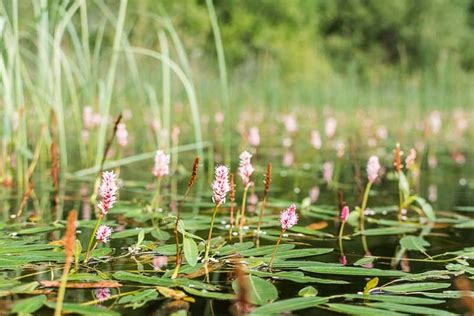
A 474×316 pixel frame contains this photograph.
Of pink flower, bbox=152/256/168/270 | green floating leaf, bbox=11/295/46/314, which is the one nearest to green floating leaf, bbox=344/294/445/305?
pink flower, bbox=152/256/168/270

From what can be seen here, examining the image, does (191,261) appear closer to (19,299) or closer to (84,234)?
(19,299)

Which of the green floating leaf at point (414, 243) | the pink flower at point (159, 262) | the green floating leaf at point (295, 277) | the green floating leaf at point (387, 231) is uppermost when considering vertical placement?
the green floating leaf at point (387, 231)

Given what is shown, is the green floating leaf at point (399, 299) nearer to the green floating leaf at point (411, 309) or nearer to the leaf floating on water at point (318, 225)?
the green floating leaf at point (411, 309)

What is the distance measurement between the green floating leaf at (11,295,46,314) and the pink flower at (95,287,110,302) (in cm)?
10

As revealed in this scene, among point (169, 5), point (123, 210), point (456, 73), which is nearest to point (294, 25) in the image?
point (169, 5)

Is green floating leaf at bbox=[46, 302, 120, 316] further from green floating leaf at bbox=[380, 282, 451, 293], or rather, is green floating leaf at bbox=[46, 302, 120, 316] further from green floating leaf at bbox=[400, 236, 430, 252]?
green floating leaf at bbox=[400, 236, 430, 252]

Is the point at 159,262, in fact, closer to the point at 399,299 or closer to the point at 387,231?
the point at 399,299

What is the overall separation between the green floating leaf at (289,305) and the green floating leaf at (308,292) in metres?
0.03

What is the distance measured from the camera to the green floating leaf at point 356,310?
118 centimetres

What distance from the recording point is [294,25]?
3028 centimetres

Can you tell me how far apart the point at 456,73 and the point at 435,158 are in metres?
7.96

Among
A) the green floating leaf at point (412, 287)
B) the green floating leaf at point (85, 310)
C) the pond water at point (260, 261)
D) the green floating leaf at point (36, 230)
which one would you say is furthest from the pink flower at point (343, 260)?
the green floating leaf at point (36, 230)

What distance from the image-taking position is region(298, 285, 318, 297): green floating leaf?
1.27 m

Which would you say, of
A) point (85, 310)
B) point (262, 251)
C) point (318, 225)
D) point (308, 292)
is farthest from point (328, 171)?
point (85, 310)
